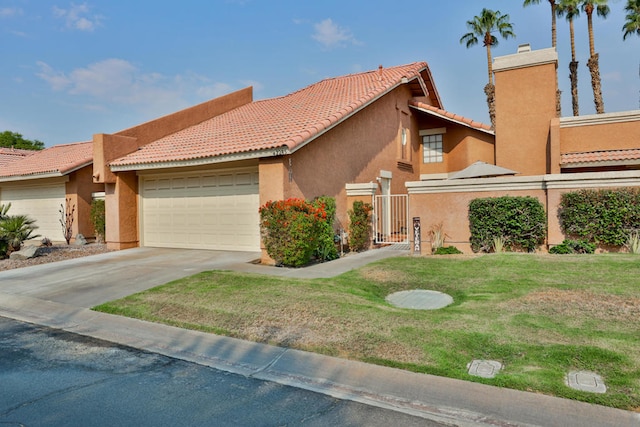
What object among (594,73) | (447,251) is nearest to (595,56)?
(594,73)

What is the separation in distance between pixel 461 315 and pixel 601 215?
6046mm

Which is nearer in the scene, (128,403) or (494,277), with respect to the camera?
(128,403)

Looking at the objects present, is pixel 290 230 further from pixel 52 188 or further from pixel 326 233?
pixel 52 188

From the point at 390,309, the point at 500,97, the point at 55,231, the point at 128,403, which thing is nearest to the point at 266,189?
the point at 390,309

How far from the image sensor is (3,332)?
6.95m

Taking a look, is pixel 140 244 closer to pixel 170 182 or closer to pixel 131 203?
pixel 131 203

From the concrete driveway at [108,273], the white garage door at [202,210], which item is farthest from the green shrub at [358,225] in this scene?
the concrete driveway at [108,273]

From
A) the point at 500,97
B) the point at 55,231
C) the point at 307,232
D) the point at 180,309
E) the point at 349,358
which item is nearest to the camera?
the point at 349,358

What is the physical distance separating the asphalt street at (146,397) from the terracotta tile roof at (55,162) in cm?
1414

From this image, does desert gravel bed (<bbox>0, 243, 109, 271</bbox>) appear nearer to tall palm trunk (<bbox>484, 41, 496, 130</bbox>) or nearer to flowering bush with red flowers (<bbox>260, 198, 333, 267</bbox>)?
flowering bush with red flowers (<bbox>260, 198, 333, 267</bbox>)

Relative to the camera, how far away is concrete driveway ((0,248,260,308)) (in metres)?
9.17

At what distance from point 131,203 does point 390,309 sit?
1185cm

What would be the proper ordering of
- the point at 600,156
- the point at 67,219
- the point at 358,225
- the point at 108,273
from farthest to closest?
the point at 67,219 → the point at 600,156 → the point at 358,225 → the point at 108,273

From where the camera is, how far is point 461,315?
6.69 meters
